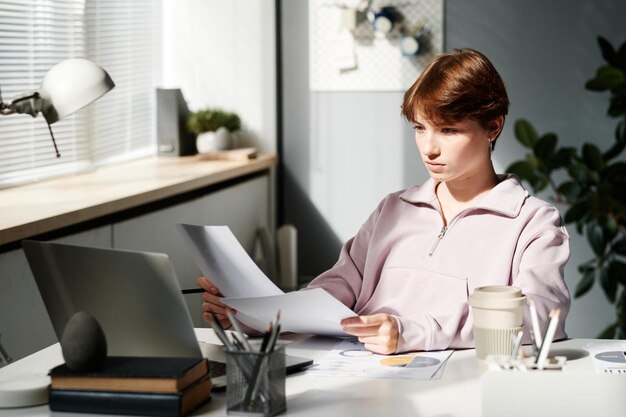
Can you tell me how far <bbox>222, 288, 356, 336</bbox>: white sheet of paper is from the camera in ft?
4.92

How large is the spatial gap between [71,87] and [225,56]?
255cm

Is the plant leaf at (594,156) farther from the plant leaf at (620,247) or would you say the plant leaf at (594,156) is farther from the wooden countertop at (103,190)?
the wooden countertop at (103,190)

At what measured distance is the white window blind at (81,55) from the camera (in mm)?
3080

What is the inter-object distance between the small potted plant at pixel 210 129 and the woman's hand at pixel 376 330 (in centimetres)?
264

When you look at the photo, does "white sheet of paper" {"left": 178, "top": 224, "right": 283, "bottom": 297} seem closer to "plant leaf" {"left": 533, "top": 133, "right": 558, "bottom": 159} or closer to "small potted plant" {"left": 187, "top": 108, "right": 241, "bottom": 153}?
"plant leaf" {"left": 533, "top": 133, "right": 558, "bottom": 159}

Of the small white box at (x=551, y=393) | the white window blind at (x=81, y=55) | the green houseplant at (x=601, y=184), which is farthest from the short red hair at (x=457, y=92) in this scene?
the green houseplant at (x=601, y=184)

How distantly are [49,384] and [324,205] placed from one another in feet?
10.2

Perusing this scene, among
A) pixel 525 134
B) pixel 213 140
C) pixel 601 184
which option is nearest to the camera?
pixel 601 184

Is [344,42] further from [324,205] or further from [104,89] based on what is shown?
[104,89]

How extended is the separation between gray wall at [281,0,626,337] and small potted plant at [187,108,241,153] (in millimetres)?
359

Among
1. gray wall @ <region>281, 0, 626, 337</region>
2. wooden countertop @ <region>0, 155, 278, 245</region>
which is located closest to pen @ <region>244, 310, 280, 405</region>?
wooden countertop @ <region>0, 155, 278, 245</region>

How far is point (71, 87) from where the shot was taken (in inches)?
71.0

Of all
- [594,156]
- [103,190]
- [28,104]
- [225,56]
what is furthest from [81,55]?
[594,156]

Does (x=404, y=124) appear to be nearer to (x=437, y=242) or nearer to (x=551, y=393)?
(x=437, y=242)
